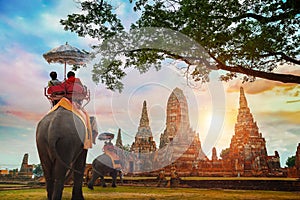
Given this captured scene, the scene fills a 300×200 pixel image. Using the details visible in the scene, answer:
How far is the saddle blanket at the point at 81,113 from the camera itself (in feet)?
16.6

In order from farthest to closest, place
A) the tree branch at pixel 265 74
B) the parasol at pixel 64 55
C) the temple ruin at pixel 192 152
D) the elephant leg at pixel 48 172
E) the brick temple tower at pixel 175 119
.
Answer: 1. the brick temple tower at pixel 175 119
2. the temple ruin at pixel 192 152
3. the tree branch at pixel 265 74
4. the parasol at pixel 64 55
5. the elephant leg at pixel 48 172

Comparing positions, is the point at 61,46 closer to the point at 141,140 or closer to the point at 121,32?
the point at 121,32

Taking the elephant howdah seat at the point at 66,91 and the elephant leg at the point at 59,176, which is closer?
the elephant leg at the point at 59,176

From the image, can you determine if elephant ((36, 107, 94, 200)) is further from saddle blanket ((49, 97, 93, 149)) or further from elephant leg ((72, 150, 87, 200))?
elephant leg ((72, 150, 87, 200))

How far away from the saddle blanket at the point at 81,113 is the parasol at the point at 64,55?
1.76 metres

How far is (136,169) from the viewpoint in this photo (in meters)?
16.5

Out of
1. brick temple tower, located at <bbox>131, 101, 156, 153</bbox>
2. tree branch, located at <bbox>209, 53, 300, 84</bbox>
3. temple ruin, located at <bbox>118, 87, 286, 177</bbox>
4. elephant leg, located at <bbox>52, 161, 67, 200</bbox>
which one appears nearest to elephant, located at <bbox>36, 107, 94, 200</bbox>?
elephant leg, located at <bbox>52, 161, 67, 200</bbox>

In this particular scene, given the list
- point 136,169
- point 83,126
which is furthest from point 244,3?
point 136,169

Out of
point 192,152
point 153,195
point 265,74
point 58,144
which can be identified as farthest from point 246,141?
point 58,144

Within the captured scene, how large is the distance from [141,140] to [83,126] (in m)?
14.7

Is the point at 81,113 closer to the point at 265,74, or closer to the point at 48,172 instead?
the point at 48,172

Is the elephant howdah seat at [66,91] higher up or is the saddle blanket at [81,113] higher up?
the elephant howdah seat at [66,91]

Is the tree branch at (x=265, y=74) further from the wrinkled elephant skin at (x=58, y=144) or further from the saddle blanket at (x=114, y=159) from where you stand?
the saddle blanket at (x=114, y=159)

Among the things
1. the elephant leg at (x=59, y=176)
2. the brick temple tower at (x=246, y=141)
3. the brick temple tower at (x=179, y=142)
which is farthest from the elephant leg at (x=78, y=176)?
the brick temple tower at (x=246, y=141)
